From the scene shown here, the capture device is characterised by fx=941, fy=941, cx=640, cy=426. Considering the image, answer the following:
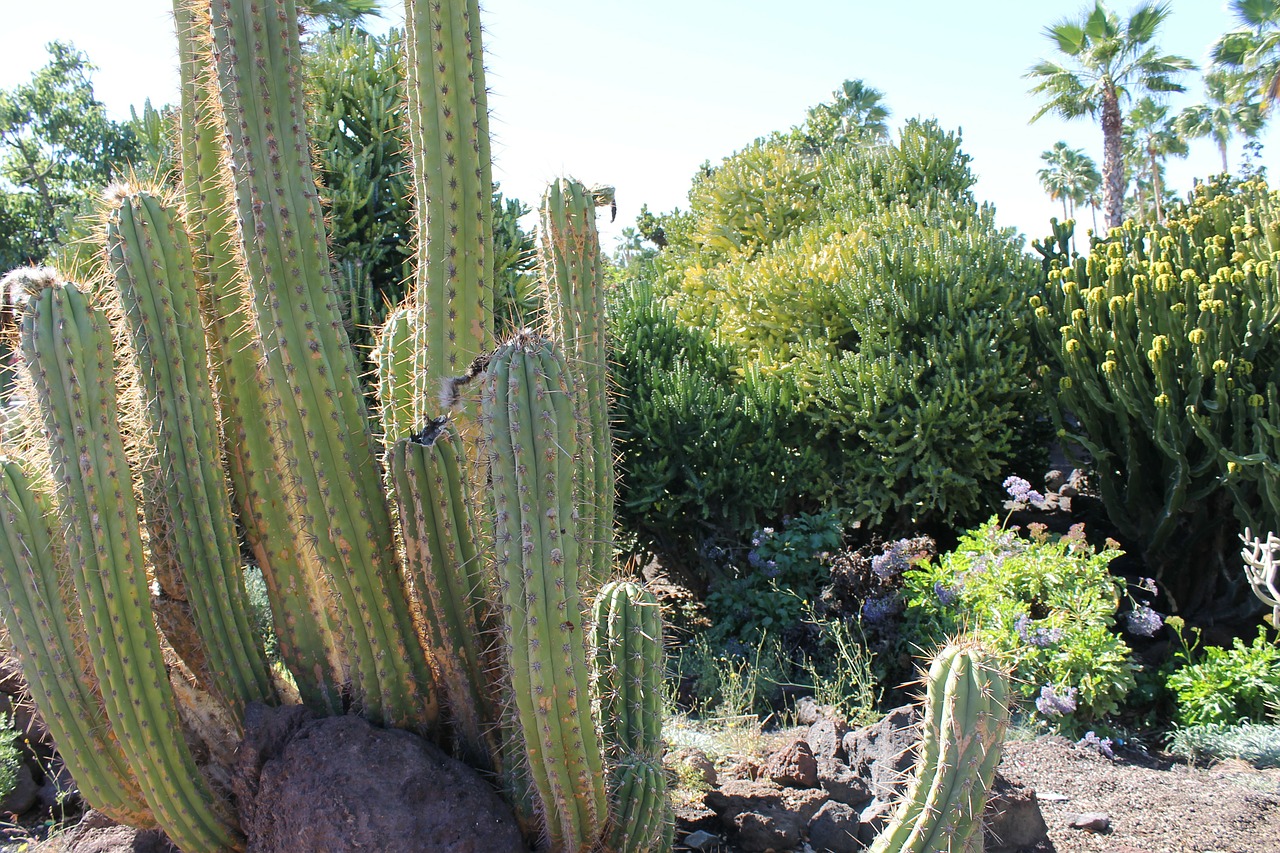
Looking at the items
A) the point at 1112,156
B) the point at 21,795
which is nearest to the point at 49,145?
the point at 21,795

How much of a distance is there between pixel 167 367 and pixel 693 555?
5.06 meters

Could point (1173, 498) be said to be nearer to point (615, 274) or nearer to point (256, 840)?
point (256, 840)

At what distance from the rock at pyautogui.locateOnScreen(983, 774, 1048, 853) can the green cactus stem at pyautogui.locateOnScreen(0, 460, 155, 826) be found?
293 centimetres

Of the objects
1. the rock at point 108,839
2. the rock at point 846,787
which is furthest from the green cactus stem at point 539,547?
the rock at point 846,787

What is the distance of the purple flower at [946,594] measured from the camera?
Answer: 5.67 metres

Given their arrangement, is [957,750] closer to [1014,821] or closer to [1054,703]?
[1014,821]

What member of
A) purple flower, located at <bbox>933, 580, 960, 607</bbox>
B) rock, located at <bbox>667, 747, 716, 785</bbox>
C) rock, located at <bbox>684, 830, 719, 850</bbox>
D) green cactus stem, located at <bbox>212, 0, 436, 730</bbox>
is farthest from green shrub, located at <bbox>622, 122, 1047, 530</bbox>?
green cactus stem, located at <bbox>212, 0, 436, 730</bbox>

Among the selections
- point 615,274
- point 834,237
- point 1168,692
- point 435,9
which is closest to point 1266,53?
point 615,274

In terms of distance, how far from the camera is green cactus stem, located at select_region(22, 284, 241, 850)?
256 cm

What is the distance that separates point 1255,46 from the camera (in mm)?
21359

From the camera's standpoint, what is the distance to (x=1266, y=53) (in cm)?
2052

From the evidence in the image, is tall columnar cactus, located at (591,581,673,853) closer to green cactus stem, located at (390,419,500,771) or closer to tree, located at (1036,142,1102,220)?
green cactus stem, located at (390,419,500,771)

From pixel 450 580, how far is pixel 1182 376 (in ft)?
16.8

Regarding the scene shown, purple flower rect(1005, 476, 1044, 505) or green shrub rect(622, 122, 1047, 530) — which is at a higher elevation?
green shrub rect(622, 122, 1047, 530)
